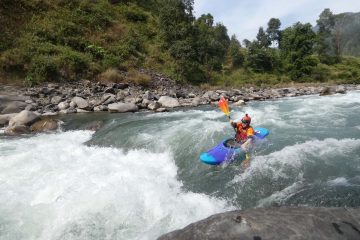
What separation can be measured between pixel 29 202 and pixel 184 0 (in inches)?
886

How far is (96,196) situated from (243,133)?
375 centimetres

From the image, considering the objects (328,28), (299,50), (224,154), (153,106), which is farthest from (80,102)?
(328,28)

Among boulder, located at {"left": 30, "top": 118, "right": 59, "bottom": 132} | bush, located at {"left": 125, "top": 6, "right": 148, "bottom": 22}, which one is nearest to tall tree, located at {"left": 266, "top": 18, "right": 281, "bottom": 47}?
bush, located at {"left": 125, "top": 6, "right": 148, "bottom": 22}

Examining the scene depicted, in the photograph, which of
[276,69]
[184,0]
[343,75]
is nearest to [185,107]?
[184,0]

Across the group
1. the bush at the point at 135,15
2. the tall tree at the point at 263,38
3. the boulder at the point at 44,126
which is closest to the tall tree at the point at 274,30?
the tall tree at the point at 263,38

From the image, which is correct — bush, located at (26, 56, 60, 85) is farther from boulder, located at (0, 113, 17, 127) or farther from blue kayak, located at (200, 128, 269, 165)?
blue kayak, located at (200, 128, 269, 165)

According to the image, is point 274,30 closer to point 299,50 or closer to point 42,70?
point 299,50

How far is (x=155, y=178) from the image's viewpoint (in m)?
6.39

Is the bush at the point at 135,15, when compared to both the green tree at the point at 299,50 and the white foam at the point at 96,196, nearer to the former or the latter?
the green tree at the point at 299,50

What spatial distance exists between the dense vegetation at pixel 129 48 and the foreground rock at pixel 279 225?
1554cm

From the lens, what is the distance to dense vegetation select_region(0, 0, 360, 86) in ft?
59.6

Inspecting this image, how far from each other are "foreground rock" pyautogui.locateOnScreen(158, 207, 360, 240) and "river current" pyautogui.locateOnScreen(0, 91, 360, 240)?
104 cm

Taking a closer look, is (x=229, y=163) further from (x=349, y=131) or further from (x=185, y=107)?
(x=185, y=107)

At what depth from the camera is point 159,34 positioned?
995 inches
